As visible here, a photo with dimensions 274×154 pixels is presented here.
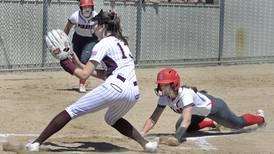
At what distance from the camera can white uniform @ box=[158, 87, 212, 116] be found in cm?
793

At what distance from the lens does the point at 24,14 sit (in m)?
15.3

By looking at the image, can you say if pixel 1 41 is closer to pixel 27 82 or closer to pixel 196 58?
pixel 27 82

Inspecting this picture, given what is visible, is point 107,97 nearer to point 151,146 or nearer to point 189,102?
point 151,146

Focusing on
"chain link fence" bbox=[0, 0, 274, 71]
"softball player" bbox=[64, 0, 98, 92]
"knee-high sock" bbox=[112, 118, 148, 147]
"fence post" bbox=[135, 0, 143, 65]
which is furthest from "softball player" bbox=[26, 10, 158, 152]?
"fence post" bbox=[135, 0, 143, 65]

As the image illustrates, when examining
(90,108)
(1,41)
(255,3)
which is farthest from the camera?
(255,3)

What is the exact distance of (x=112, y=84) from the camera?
6.96m

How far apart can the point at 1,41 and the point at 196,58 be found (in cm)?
565

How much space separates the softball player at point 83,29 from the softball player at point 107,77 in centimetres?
422

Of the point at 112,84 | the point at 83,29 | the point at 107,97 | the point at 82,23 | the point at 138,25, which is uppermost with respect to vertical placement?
the point at 82,23

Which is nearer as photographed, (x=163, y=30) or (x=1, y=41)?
(x=1, y=41)

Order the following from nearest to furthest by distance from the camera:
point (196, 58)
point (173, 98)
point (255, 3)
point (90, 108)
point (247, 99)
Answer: point (90, 108), point (173, 98), point (247, 99), point (196, 58), point (255, 3)

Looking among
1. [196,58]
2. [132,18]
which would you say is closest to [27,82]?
[132,18]

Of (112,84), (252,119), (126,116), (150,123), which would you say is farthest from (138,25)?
(112,84)

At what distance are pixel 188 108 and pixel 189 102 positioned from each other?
0.07m
